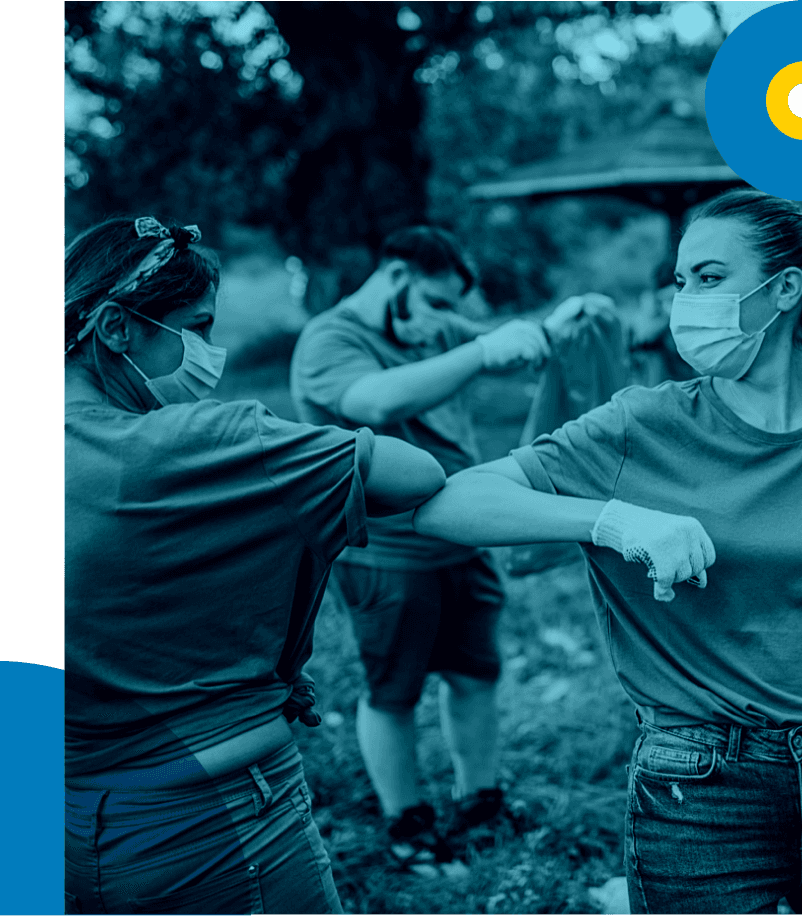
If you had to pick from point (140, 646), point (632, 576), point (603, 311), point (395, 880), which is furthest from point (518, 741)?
point (140, 646)

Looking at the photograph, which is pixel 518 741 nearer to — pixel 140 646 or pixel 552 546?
pixel 552 546

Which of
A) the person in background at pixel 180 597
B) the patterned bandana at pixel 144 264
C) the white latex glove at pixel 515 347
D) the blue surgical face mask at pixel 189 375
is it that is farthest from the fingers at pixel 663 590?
the white latex glove at pixel 515 347

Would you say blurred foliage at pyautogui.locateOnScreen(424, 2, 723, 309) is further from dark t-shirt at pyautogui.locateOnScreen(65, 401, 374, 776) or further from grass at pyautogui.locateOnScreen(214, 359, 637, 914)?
dark t-shirt at pyautogui.locateOnScreen(65, 401, 374, 776)

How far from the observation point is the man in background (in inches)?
→ 131

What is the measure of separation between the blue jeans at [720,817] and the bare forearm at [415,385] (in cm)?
138

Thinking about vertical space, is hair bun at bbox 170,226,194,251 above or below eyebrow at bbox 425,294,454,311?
below

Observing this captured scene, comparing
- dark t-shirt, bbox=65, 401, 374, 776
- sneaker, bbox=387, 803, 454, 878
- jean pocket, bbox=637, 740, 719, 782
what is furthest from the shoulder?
sneaker, bbox=387, 803, 454, 878

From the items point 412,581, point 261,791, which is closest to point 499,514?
point 261,791

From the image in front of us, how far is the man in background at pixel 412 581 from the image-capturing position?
3336 millimetres

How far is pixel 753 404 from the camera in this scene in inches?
75.3

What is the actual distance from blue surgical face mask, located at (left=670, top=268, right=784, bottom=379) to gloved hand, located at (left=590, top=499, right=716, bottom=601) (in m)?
0.40

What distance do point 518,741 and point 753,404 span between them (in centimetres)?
291

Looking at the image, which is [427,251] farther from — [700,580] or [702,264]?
[700,580]

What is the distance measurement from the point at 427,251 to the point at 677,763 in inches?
83.4
